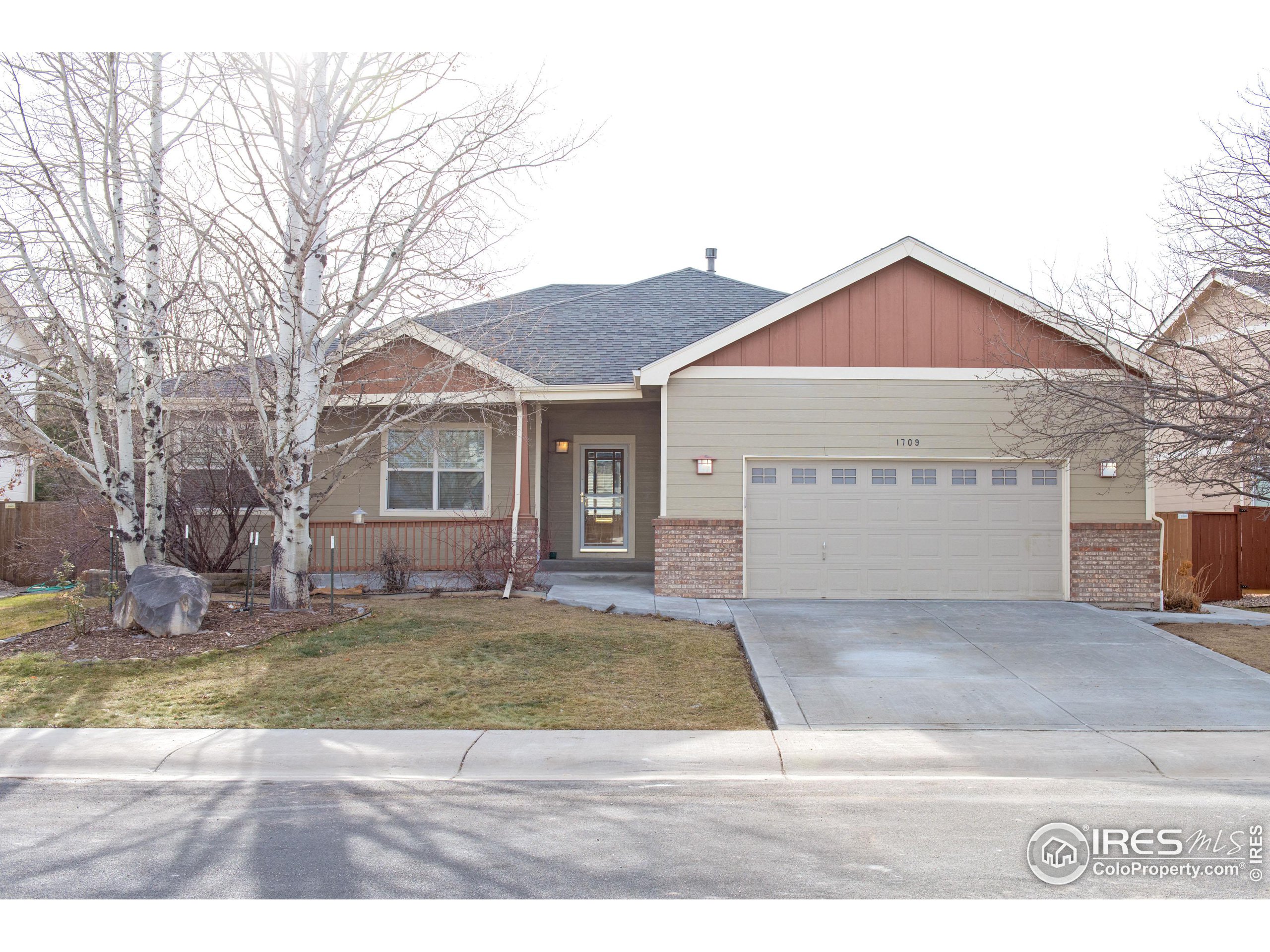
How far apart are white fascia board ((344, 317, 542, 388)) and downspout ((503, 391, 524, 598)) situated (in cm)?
27

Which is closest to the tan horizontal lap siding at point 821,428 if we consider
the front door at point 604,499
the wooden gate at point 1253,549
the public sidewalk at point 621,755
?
the front door at point 604,499

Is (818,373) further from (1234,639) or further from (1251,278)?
(1234,639)

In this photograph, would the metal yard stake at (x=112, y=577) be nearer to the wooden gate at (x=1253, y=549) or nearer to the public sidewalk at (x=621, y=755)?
the public sidewalk at (x=621, y=755)

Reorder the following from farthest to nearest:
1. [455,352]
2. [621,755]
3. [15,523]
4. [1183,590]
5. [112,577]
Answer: [15,523] < [1183,590] < [455,352] < [112,577] < [621,755]

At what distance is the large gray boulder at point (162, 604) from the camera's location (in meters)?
9.95

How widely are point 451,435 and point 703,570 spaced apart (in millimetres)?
4915

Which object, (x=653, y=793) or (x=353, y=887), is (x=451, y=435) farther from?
(x=353, y=887)

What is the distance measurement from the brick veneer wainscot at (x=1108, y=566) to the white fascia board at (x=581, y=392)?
6.78 m

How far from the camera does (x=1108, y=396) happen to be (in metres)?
12.0

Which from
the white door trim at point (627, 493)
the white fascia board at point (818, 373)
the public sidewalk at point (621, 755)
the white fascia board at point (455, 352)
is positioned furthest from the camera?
the white door trim at point (627, 493)

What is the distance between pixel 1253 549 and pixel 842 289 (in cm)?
1001

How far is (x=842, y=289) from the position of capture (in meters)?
13.5

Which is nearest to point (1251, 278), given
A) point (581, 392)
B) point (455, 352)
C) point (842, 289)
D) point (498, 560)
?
point (842, 289)

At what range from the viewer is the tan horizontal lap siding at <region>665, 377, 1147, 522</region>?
1350 centimetres
